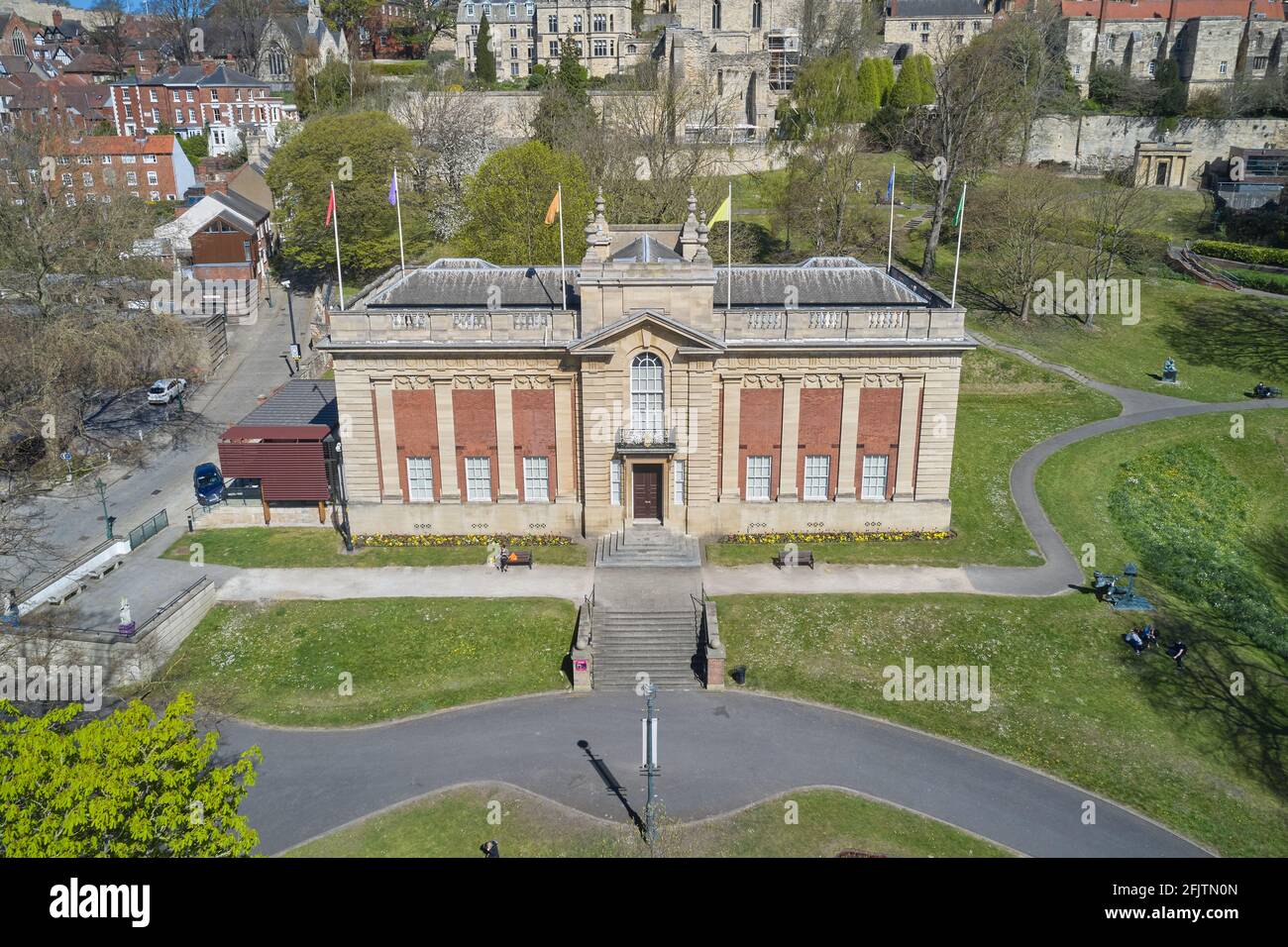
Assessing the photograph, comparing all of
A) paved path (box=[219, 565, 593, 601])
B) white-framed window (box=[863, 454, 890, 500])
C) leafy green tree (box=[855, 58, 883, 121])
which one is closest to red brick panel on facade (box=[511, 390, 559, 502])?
paved path (box=[219, 565, 593, 601])

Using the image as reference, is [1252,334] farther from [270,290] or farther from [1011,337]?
[270,290]

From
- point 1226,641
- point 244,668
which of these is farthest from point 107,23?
point 1226,641

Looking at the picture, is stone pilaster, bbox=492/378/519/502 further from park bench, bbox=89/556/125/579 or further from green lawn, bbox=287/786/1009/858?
green lawn, bbox=287/786/1009/858

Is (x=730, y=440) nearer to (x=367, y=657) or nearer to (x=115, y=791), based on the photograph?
(x=367, y=657)

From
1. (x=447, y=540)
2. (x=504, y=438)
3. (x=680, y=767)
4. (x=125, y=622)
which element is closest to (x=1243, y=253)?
(x=504, y=438)

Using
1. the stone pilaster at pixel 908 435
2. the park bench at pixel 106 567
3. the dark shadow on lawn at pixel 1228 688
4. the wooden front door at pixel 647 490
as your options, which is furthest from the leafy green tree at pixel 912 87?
the park bench at pixel 106 567

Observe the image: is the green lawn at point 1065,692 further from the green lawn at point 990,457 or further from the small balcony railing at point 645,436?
the small balcony railing at point 645,436
